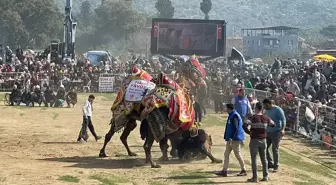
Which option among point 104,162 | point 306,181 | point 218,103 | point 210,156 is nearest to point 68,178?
point 104,162

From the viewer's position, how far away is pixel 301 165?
16094 mm

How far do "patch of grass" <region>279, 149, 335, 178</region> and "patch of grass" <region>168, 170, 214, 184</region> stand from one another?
3.22 meters

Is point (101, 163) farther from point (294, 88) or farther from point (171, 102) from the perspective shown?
point (294, 88)

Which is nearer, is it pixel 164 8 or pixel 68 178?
pixel 68 178

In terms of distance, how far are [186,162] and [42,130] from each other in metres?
7.61

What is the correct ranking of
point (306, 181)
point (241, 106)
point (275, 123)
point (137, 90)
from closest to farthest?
point (306, 181) → point (275, 123) → point (137, 90) → point (241, 106)

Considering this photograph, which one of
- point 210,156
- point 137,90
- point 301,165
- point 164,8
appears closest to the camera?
point 137,90

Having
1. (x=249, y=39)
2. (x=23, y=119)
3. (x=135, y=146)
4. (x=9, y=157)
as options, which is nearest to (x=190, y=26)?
(x=23, y=119)

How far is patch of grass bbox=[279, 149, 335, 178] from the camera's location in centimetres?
1534

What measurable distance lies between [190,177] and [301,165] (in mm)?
4142

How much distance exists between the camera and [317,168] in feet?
52.0

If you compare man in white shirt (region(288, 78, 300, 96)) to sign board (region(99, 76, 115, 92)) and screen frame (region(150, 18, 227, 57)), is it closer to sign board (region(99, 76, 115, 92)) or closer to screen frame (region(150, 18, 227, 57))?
sign board (region(99, 76, 115, 92))

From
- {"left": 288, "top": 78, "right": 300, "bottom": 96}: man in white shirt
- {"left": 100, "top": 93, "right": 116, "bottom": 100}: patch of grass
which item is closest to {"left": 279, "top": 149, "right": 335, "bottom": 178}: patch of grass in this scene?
{"left": 288, "top": 78, "right": 300, "bottom": 96}: man in white shirt

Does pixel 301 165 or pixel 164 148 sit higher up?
pixel 164 148
